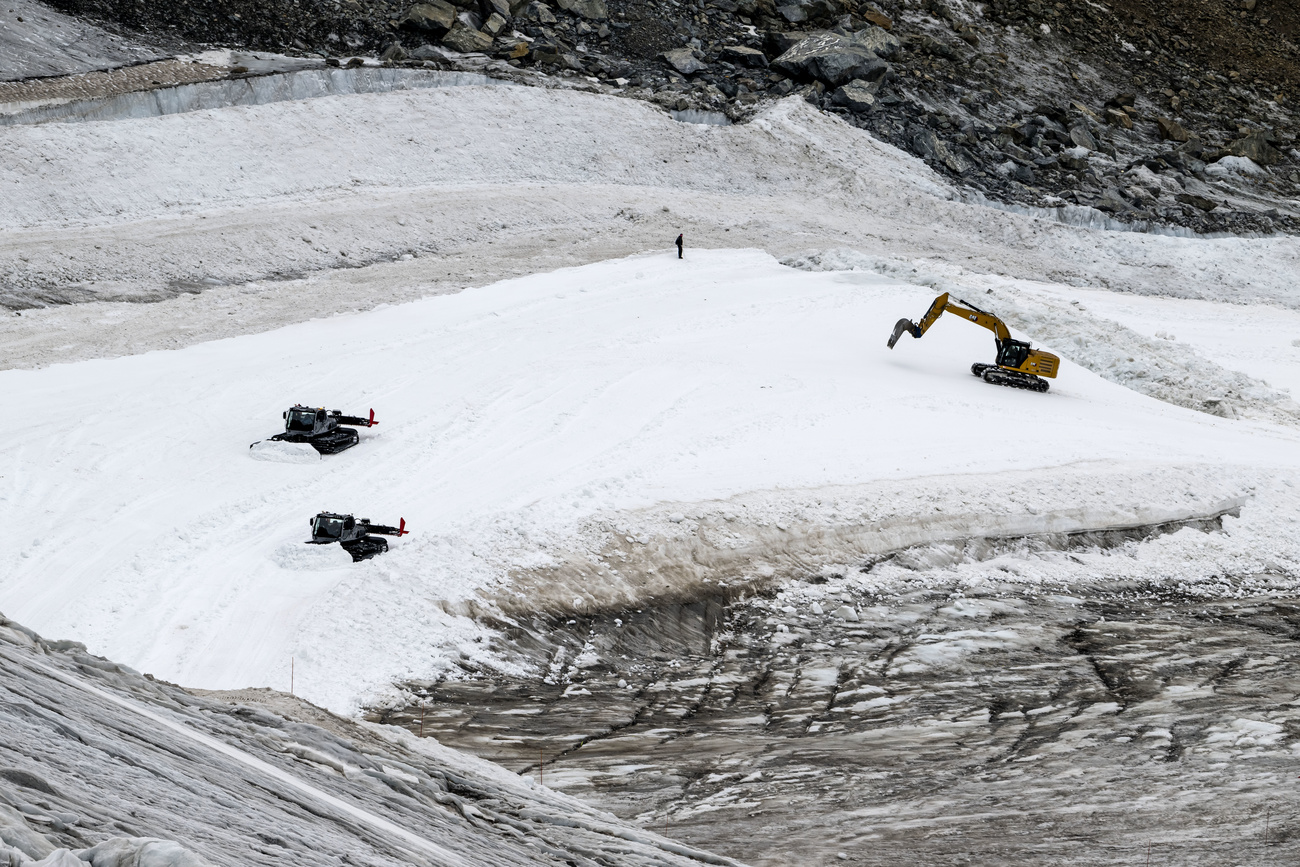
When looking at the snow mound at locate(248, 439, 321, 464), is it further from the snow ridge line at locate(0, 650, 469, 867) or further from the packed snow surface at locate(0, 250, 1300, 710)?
the snow ridge line at locate(0, 650, 469, 867)

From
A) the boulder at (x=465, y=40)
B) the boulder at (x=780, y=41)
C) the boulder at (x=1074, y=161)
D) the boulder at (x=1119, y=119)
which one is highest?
the boulder at (x=465, y=40)

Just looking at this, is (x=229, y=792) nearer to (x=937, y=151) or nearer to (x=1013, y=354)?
(x=1013, y=354)

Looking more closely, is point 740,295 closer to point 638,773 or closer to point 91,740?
point 638,773

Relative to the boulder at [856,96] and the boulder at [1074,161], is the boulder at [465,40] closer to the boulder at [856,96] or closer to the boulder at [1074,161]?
the boulder at [856,96]

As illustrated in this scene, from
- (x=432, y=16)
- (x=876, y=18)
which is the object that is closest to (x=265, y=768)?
(x=432, y=16)

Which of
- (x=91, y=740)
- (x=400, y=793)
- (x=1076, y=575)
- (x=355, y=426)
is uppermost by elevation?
(x=91, y=740)

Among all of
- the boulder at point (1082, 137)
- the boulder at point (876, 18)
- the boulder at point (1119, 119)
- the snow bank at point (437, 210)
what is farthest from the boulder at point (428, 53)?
the boulder at point (1119, 119)

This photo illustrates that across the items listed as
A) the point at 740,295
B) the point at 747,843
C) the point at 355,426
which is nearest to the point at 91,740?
the point at 747,843
